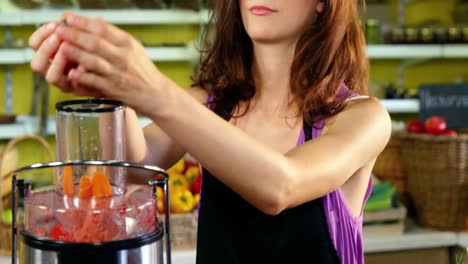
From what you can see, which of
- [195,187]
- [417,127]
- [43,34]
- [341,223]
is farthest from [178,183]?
[43,34]

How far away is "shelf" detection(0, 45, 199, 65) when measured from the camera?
4.47 metres

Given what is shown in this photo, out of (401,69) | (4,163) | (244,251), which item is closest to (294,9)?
(244,251)

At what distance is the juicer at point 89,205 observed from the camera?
98cm

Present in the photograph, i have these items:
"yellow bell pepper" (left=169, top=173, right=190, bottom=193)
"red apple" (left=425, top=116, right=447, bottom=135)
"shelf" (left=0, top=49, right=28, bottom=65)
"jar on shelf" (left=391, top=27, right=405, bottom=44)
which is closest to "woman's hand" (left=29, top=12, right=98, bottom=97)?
"yellow bell pepper" (left=169, top=173, right=190, bottom=193)

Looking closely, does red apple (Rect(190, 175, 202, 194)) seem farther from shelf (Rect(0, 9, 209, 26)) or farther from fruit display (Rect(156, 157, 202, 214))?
shelf (Rect(0, 9, 209, 26))

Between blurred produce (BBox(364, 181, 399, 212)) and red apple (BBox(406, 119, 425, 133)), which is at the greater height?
red apple (BBox(406, 119, 425, 133))

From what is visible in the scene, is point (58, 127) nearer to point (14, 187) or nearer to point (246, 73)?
point (14, 187)

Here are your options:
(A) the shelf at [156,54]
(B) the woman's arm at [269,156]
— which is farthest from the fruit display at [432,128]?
(B) the woman's arm at [269,156]

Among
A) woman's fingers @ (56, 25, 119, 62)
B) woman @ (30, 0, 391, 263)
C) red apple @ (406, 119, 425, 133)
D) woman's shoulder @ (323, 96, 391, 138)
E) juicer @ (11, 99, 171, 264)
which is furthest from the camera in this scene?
red apple @ (406, 119, 425, 133)

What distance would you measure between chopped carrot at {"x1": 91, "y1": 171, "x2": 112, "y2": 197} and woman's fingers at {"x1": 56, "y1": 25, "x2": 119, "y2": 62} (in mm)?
226

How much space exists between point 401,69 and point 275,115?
4.35 meters

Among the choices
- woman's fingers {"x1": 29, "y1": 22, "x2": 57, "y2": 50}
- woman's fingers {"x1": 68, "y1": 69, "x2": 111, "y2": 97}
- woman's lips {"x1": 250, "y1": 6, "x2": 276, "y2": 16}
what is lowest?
woman's fingers {"x1": 68, "y1": 69, "x2": 111, "y2": 97}

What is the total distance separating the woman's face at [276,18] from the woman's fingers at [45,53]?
575mm

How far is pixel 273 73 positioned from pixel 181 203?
53.6 inches
